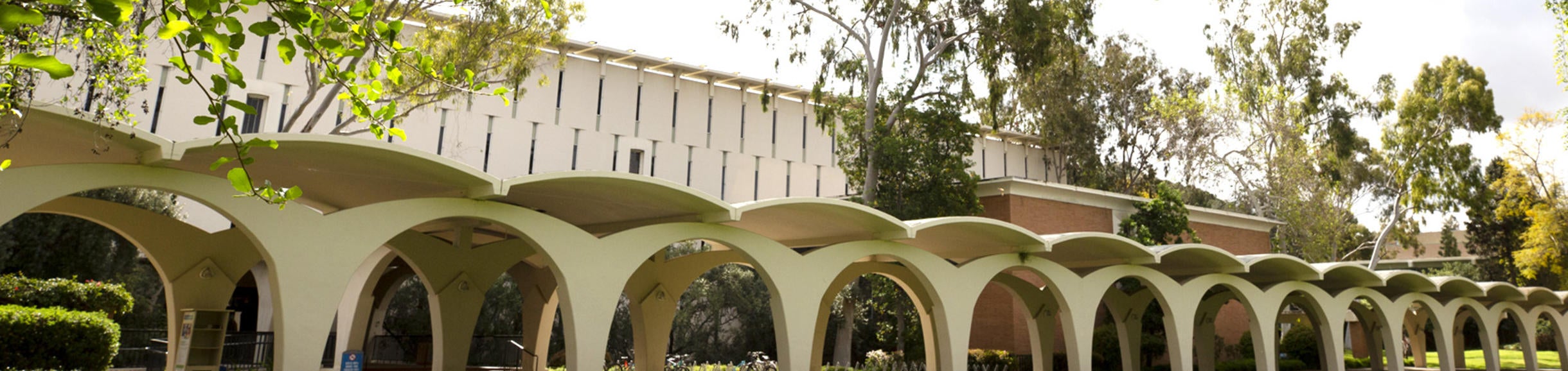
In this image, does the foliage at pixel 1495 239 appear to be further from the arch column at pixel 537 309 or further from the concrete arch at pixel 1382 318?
the arch column at pixel 537 309

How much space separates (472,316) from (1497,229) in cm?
5422

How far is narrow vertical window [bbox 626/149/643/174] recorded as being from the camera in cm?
3519

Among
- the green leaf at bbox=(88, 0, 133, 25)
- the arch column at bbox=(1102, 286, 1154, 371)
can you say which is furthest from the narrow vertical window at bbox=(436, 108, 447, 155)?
the green leaf at bbox=(88, 0, 133, 25)

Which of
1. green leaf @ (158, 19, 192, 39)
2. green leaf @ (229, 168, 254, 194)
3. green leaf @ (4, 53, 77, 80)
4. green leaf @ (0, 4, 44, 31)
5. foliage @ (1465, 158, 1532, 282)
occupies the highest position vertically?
foliage @ (1465, 158, 1532, 282)

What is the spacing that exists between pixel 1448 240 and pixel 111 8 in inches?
2961

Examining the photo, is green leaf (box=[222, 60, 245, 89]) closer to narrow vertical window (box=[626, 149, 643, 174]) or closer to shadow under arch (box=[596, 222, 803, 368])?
shadow under arch (box=[596, 222, 803, 368])

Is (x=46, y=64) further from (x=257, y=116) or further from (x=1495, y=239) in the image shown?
(x=1495, y=239)

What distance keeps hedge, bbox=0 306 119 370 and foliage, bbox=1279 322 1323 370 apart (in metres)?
32.1

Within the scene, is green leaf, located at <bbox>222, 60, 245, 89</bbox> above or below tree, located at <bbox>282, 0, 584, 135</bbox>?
below

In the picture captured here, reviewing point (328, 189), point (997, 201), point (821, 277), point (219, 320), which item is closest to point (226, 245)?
point (219, 320)

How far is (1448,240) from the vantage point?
209 feet

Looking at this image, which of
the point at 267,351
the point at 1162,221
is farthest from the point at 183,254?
the point at 1162,221

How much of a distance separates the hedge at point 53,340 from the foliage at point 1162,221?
26.3 meters

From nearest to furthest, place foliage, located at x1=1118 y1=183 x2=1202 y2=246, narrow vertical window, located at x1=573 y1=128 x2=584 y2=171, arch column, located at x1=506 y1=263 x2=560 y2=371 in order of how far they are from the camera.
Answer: arch column, located at x1=506 y1=263 x2=560 y2=371 → foliage, located at x1=1118 y1=183 x2=1202 y2=246 → narrow vertical window, located at x1=573 y1=128 x2=584 y2=171
